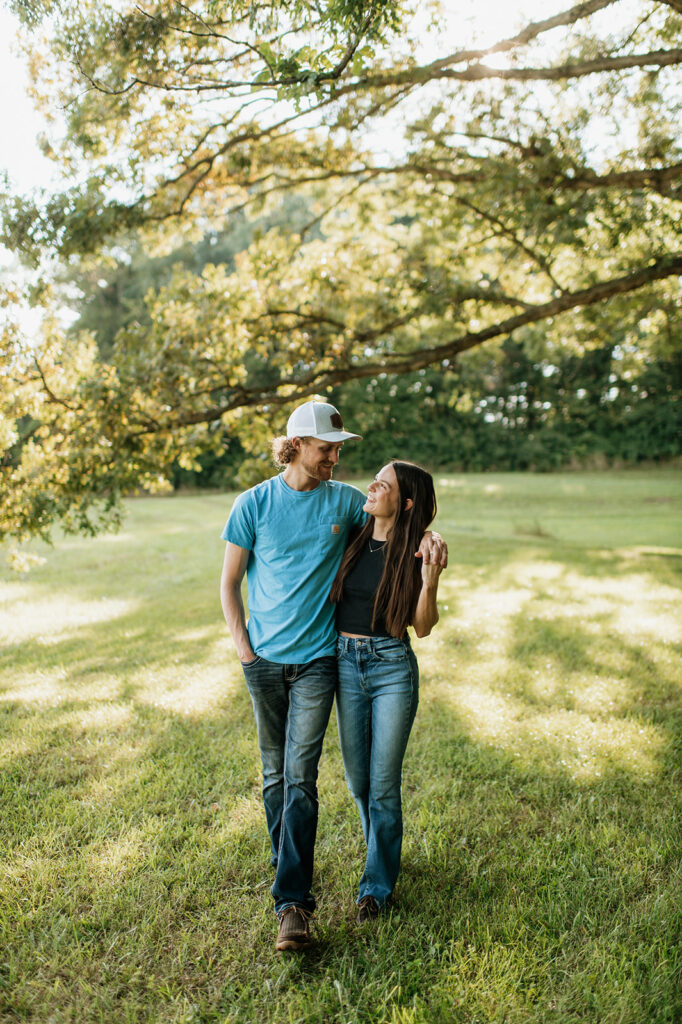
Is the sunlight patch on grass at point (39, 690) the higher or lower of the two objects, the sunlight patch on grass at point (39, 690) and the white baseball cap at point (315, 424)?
the lower

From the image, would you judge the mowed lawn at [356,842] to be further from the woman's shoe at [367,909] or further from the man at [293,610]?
the man at [293,610]

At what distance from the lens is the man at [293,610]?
308 cm

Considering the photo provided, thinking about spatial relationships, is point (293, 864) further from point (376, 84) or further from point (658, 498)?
point (658, 498)

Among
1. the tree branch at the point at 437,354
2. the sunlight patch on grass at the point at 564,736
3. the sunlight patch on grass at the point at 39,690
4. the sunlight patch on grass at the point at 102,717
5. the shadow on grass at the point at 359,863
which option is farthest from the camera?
the tree branch at the point at 437,354

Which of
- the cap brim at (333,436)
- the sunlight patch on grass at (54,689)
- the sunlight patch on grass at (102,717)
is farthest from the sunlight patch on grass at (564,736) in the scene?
the sunlight patch on grass at (54,689)

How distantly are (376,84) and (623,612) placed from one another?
23.6 feet

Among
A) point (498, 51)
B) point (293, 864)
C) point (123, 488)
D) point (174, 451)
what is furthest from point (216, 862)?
point (498, 51)

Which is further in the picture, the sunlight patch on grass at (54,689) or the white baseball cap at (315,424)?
the sunlight patch on grass at (54,689)

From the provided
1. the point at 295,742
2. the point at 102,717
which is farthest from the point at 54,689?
the point at 295,742

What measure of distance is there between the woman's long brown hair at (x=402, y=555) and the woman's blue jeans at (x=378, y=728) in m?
0.15

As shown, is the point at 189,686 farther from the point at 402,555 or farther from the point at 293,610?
the point at 402,555

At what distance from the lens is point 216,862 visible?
366 cm

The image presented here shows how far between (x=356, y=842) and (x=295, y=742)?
115 cm

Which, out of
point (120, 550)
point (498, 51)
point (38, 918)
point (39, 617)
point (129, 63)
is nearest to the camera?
point (38, 918)
